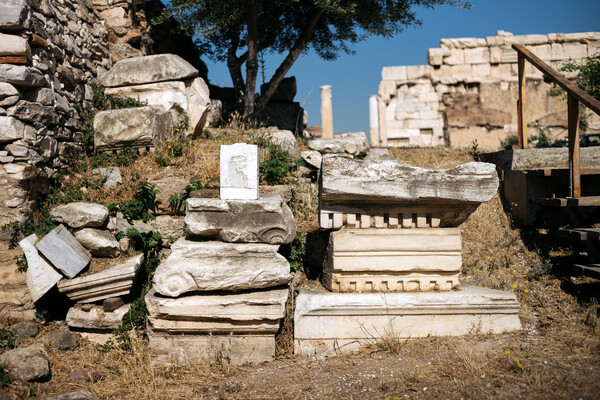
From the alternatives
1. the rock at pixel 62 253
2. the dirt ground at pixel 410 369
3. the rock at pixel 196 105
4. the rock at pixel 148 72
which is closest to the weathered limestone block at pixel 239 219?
the dirt ground at pixel 410 369

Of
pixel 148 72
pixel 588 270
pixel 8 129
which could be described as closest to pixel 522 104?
pixel 588 270

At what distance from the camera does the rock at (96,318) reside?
4242 mm

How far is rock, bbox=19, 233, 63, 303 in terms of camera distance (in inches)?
167

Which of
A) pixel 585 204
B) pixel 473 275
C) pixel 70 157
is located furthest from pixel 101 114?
pixel 585 204

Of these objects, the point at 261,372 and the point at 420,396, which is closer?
the point at 420,396

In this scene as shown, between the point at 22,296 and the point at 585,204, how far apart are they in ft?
18.7

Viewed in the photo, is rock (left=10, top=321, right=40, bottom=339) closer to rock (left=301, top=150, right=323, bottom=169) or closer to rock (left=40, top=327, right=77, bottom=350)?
rock (left=40, top=327, right=77, bottom=350)

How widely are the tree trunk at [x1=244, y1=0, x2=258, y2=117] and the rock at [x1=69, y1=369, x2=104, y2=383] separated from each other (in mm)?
6031

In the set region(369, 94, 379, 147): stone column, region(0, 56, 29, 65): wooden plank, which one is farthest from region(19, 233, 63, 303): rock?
region(369, 94, 379, 147): stone column

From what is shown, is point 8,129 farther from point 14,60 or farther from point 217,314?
point 217,314

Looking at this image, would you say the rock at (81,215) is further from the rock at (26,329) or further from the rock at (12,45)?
the rock at (12,45)

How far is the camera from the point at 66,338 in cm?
411

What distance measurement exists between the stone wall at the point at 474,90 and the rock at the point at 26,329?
11129mm

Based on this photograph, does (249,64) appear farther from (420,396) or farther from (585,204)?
(420,396)
